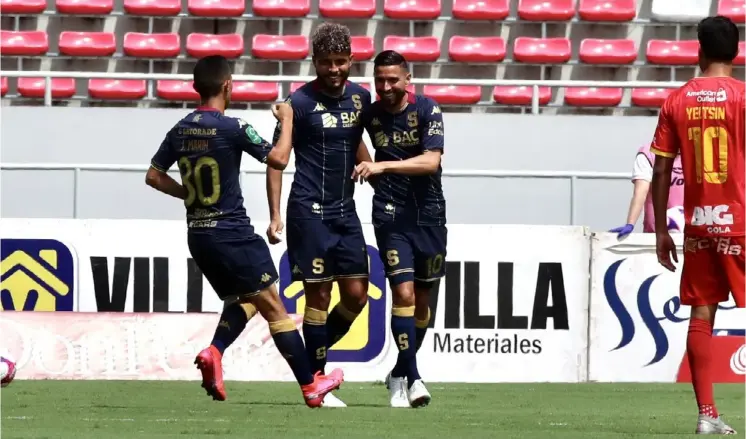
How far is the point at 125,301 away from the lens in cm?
1112

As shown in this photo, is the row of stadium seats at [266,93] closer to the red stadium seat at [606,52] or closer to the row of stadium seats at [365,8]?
the red stadium seat at [606,52]

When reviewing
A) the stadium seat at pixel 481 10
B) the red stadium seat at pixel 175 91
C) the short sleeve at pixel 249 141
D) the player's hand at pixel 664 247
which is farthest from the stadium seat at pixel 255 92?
the player's hand at pixel 664 247

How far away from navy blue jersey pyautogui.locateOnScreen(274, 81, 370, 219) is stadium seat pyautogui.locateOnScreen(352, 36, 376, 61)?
32.8ft

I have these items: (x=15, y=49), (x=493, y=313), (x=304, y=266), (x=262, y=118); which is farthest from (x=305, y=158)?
(x=15, y=49)

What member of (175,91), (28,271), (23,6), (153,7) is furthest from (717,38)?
(23,6)

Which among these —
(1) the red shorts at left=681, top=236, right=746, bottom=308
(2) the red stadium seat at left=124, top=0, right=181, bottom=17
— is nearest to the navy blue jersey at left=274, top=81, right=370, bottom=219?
(1) the red shorts at left=681, top=236, right=746, bottom=308

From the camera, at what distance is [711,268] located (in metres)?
6.64

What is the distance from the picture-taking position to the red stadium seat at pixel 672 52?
1870cm

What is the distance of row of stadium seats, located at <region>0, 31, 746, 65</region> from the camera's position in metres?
18.2

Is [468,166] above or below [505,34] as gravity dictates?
below

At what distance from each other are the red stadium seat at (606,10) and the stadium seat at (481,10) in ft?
3.31

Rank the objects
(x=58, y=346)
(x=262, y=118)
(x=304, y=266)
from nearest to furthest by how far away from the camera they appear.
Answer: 1. (x=304, y=266)
2. (x=58, y=346)
3. (x=262, y=118)

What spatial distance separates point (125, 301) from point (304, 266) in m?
3.43

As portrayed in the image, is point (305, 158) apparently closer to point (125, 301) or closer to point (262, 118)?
point (125, 301)
